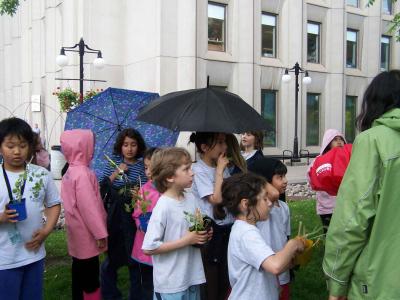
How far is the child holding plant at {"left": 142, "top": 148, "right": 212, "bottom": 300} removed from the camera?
9.96ft

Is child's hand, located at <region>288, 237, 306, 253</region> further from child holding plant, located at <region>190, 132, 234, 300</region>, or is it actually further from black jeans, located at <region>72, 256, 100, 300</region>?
black jeans, located at <region>72, 256, 100, 300</region>

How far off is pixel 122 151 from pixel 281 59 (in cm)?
1916

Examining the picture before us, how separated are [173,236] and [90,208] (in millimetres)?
1166

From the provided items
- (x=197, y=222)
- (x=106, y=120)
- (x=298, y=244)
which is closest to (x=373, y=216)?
(x=298, y=244)

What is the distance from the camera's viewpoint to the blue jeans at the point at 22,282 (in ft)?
10.4

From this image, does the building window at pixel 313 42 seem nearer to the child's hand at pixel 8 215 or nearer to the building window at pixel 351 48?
the building window at pixel 351 48

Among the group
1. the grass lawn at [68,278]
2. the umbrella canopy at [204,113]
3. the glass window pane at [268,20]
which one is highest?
the glass window pane at [268,20]

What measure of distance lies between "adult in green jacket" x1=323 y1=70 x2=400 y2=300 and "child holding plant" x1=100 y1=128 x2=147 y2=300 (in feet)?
7.87

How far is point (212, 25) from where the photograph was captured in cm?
2075

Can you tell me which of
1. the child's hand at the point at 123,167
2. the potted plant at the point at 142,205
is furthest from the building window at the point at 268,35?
the potted plant at the point at 142,205

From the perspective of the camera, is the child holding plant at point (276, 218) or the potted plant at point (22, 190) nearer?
the potted plant at point (22, 190)

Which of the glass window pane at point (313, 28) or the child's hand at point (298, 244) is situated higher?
the glass window pane at point (313, 28)

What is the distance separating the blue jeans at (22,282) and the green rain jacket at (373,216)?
2170 mm

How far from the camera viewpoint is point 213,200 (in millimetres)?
3406
